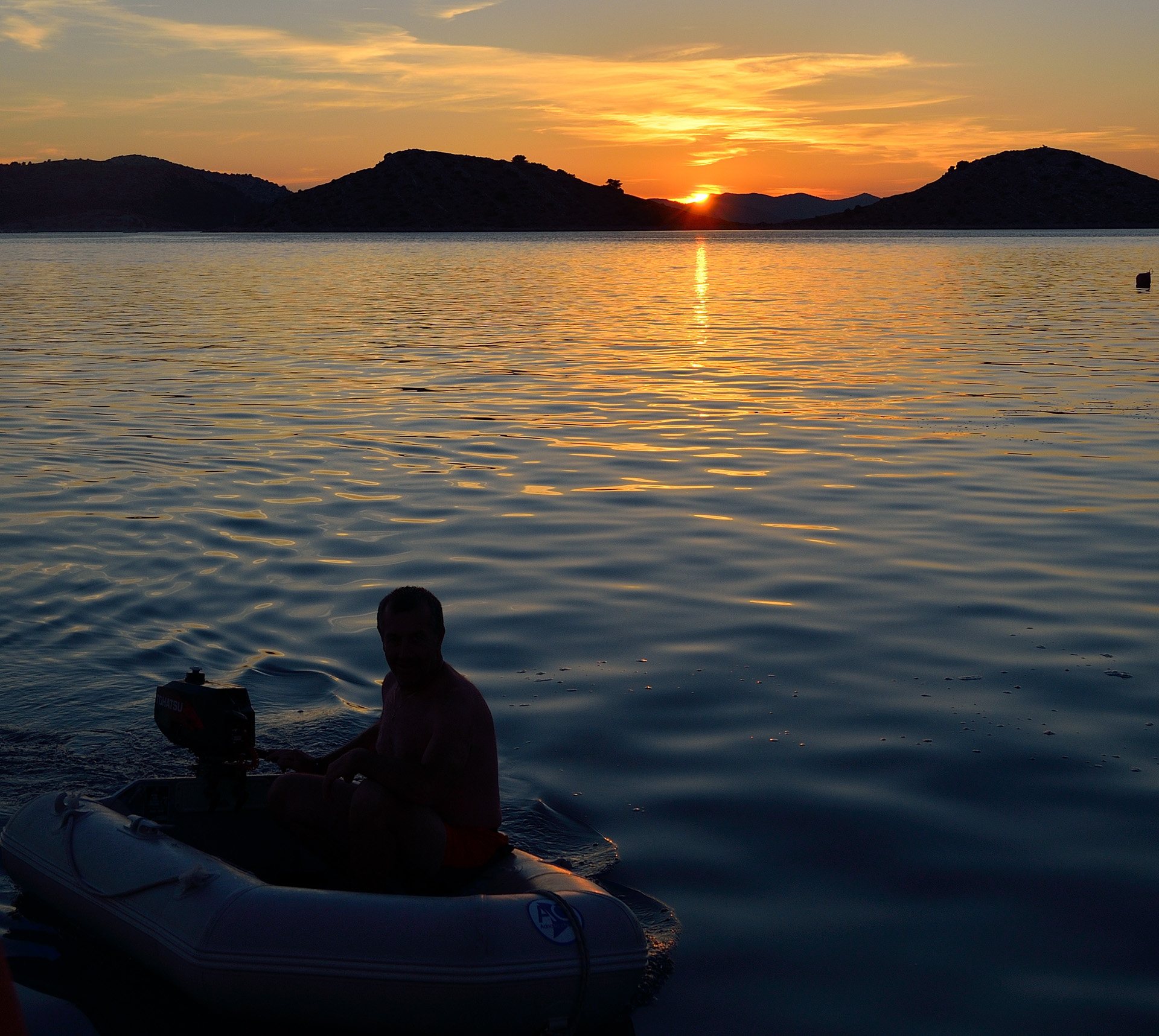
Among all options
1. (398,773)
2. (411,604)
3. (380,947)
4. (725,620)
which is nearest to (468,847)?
(398,773)

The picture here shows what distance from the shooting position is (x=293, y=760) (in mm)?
4859

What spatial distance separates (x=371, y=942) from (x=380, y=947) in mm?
35

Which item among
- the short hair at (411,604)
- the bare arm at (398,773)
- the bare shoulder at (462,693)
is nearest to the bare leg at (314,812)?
the bare arm at (398,773)

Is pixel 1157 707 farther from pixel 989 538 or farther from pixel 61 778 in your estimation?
pixel 61 778

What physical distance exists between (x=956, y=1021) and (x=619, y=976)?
118 cm

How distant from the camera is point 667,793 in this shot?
238 inches

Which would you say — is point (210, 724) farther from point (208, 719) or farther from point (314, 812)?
point (314, 812)

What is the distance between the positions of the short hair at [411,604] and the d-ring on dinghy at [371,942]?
933mm

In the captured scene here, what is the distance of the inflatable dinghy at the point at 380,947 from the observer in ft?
13.1

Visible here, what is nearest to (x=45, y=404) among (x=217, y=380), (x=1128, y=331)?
(x=217, y=380)

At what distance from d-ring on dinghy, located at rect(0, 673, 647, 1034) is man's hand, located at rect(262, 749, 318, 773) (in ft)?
1.41

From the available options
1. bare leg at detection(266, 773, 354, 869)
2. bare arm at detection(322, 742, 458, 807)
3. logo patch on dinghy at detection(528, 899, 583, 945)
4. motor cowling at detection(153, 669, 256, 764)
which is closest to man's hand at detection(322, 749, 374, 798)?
bare arm at detection(322, 742, 458, 807)

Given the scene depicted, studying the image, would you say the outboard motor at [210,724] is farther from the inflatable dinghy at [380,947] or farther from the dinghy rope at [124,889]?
the inflatable dinghy at [380,947]

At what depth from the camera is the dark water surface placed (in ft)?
16.3
